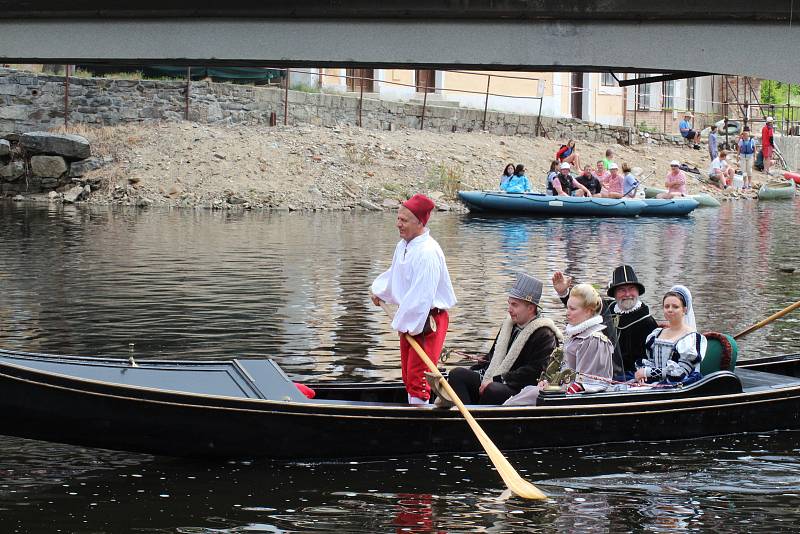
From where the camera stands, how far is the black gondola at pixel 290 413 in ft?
27.9

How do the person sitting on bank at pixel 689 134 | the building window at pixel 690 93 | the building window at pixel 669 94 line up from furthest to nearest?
the building window at pixel 690 93, the building window at pixel 669 94, the person sitting on bank at pixel 689 134

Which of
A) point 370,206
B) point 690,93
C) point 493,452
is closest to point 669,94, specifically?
point 690,93

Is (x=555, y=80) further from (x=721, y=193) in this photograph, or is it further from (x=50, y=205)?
(x=50, y=205)

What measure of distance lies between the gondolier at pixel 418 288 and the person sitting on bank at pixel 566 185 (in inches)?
890

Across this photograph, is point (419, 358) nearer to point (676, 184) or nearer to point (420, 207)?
point (420, 207)

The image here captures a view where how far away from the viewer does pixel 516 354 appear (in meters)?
9.49

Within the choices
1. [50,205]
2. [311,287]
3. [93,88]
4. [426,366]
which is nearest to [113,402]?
[426,366]

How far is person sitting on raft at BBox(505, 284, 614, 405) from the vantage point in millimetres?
9461

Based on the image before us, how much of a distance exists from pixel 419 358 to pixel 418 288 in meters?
0.59

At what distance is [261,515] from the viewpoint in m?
7.93

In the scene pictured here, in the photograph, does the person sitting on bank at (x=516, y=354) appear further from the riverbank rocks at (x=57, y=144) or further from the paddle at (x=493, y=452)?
the riverbank rocks at (x=57, y=144)

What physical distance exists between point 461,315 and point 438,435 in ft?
20.5

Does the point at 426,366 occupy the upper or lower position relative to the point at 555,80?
lower

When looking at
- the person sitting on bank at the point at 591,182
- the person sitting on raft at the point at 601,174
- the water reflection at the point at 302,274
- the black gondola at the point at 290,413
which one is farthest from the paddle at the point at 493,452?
the person sitting on raft at the point at 601,174
